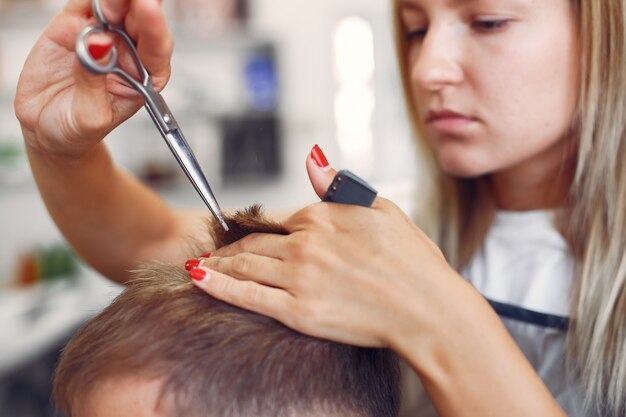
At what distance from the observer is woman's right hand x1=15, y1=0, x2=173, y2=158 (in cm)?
82

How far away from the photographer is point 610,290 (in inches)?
42.7

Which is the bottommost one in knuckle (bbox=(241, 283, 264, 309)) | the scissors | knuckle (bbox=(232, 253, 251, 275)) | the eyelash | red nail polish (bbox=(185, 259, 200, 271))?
knuckle (bbox=(241, 283, 264, 309))

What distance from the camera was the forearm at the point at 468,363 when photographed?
0.73 metres

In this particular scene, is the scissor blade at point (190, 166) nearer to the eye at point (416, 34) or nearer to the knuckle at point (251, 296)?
the knuckle at point (251, 296)

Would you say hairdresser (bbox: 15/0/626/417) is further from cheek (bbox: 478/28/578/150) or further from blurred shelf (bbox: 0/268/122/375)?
blurred shelf (bbox: 0/268/122/375)

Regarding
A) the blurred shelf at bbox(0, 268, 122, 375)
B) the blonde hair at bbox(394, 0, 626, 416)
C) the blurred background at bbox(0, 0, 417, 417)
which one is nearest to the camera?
the blonde hair at bbox(394, 0, 626, 416)

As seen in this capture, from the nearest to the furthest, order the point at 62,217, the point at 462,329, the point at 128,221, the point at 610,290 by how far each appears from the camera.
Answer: the point at 462,329
the point at 610,290
the point at 62,217
the point at 128,221

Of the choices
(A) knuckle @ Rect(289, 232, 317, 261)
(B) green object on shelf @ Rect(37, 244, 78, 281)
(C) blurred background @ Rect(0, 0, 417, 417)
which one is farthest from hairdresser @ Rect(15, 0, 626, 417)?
(C) blurred background @ Rect(0, 0, 417, 417)

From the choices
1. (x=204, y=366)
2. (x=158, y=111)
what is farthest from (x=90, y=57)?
(x=204, y=366)

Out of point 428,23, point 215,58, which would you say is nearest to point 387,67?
point 215,58

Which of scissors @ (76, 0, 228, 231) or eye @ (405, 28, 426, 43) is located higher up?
eye @ (405, 28, 426, 43)

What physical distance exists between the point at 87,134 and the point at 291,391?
45 cm

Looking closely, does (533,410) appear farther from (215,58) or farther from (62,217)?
(215,58)

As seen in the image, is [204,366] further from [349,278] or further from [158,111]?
[158,111]
